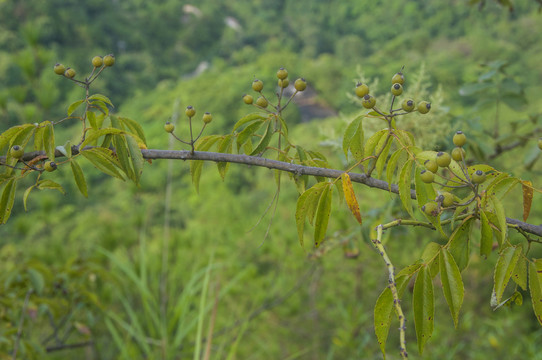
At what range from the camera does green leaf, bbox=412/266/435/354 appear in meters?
0.37

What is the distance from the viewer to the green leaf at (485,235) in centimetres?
38

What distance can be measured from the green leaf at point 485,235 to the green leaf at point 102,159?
1.13 feet

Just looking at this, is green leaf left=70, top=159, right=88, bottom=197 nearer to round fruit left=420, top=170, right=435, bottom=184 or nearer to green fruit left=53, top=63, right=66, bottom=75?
green fruit left=53, top=63, right=66, bottom=75

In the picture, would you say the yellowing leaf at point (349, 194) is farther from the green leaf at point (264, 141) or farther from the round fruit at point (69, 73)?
the round fruit at point (69, 73)

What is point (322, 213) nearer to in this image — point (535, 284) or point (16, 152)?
point (535, 284)


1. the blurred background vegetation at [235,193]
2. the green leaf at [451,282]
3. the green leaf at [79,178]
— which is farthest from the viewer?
the blurred background vegetation at [235,193]

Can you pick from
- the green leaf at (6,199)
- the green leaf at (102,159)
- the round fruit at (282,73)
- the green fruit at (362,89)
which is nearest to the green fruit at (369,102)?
the green fruit at (362,89)

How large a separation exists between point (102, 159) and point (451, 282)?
357 mm

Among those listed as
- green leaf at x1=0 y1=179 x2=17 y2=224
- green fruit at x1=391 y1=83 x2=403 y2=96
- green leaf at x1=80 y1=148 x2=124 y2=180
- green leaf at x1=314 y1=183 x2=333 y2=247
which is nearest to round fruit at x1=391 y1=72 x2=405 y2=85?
green fruit at x1=391 y1=83 x2=403 y2=96

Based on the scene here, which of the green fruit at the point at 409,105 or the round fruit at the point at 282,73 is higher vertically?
the round fruit at the point at 282,73

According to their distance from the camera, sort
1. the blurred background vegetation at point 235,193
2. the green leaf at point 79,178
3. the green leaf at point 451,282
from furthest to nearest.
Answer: the blurred background vegetation at point 235,193
the green leaf at point 79,178
the green leaf at point 451,282

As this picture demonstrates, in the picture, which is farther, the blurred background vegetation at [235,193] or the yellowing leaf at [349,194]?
the blurred background vegetation at [235,193]

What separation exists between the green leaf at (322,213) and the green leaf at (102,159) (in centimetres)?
20

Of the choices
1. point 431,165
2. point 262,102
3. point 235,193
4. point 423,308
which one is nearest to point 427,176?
point 431,165
